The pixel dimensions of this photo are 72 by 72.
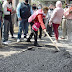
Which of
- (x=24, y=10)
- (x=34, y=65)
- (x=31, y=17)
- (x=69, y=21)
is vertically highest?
(x=24, y=10)

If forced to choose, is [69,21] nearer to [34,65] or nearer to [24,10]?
[24,10]

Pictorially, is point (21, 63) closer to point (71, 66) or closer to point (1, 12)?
point (71, 66)

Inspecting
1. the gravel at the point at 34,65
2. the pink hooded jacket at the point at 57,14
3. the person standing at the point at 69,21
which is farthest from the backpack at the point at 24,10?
the gravel at the point at 34,65

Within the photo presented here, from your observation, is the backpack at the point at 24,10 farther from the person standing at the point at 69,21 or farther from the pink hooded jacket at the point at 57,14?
the person standing at the point at 69,21

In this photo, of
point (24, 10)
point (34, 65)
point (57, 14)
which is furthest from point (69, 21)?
point (34, 65)

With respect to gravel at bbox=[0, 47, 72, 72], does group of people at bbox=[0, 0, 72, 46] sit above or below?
above

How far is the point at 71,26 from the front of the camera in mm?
9953

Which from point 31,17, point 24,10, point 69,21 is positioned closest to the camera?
point 31,17

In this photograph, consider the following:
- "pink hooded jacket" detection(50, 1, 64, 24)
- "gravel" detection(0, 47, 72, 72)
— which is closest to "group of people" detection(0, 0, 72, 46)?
"pink hooded jacket" detection(50, 1, 64, 24)

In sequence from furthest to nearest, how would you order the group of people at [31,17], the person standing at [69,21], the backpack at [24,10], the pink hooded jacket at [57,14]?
the person standing at [69,21] → the pink hooded jacket at [57,14] → the backpack at [24,10] → the group of people at [31,17]

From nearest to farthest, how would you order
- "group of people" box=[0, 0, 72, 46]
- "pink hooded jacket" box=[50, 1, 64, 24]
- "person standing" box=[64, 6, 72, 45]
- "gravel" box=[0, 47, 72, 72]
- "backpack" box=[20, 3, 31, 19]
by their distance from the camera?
"gravel" box=[0, 47, 72, 72] → "group of people" box=[0, 0, 72, 46] → "backpack" box=[20, 3, 31, 19] → "pink hooded jacket" box=[50, 1, 64, 24] → "person standing" box=[64, 6, 72, 45]

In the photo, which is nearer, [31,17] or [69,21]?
[31,17]

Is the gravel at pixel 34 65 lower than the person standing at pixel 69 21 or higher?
lower

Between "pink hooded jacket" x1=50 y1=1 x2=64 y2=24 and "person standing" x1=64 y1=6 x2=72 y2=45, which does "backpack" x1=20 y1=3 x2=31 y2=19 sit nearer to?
"pink hooded jacket" x1=50 y1=1 x2=64 y2=24
